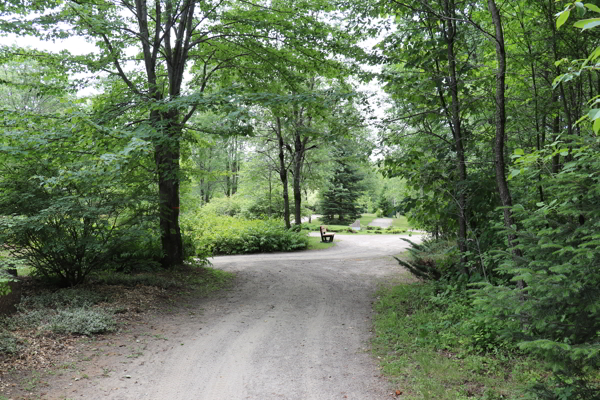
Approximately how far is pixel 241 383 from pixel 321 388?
94cm

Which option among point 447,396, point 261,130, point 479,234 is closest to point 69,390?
point 447,396

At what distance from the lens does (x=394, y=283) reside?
931 centimetres

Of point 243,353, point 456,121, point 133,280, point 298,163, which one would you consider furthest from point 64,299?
point 298,163

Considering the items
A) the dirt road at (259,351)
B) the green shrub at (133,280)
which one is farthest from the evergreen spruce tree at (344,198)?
the green shrub at (133,280)

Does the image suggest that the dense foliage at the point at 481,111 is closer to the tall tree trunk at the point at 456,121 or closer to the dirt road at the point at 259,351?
the tall tree trunk at the point at 456,121

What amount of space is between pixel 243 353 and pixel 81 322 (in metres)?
2.63

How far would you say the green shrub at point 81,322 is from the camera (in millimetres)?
5430

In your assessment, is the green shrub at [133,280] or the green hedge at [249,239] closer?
the green shrub at [133,280]

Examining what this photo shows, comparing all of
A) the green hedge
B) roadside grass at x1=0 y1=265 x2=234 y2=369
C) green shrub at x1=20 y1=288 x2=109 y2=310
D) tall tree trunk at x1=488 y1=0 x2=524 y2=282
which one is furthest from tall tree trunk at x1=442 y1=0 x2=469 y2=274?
the green hedge

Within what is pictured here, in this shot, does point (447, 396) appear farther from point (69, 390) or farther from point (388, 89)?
point (388, 89)

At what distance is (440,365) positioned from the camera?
444 centimetres

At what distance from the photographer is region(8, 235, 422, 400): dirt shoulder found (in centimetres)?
412

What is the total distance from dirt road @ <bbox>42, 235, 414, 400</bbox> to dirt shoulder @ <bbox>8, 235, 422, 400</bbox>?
1cm

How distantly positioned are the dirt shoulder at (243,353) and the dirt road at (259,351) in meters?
0.01
